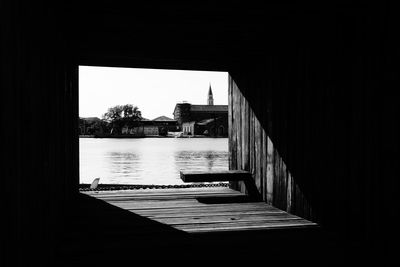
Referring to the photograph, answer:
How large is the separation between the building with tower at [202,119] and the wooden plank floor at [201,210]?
8448 cm

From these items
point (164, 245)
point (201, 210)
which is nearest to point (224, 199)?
point (201, 210)

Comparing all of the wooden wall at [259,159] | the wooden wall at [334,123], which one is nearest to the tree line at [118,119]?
the wooden wall at [259,159]

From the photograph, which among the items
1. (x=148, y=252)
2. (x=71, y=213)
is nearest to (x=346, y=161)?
(x=148, y=252)

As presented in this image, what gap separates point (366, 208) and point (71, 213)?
169 inches

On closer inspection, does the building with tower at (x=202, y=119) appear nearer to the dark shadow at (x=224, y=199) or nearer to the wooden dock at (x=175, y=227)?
the dark shadow at (x=224, y=199)

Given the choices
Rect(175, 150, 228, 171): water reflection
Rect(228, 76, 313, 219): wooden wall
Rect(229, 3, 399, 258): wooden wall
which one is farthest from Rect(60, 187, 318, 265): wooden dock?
Rect(175, 150, 228, 171): water reflection

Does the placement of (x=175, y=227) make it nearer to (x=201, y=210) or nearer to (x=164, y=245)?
(x=164, y=245)

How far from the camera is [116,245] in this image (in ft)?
13.0

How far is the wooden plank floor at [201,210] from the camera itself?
4.79 metres

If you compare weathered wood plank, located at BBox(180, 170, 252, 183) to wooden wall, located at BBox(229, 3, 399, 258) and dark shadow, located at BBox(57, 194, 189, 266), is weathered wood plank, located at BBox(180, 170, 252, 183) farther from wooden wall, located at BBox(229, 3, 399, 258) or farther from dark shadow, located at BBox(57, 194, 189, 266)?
dark shadow, located at BBox(57, 194, 189, 266)

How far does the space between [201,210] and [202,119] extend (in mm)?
96676

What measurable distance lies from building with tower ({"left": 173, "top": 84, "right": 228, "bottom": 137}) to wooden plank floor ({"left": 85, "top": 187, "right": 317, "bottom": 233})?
277 feet

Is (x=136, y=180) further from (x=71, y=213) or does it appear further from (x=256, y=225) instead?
(x=256, y=225)

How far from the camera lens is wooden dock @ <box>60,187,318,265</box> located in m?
3.90
